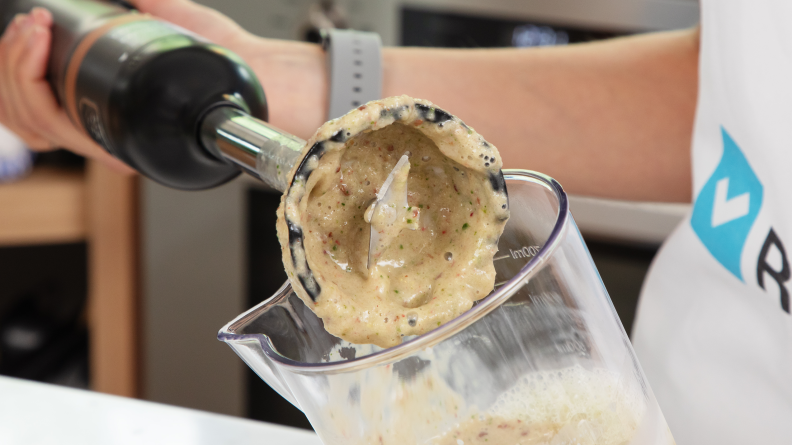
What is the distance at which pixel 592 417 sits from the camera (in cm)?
33

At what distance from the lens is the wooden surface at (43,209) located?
1274 millimetres

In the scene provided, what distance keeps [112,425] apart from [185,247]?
1.05 metres

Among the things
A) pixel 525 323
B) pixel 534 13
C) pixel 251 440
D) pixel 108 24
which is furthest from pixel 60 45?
pixel 534 13

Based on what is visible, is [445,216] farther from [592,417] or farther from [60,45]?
[60,45]

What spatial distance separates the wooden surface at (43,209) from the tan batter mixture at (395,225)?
3.62 ft

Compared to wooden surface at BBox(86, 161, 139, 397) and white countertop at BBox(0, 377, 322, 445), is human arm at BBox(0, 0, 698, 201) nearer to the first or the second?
white countertop at BBox(0, 377, 322, 445)

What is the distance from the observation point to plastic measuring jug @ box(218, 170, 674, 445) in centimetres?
30

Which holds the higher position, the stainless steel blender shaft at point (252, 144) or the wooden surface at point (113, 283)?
the stainless steel blender shaft at point (252, 144)

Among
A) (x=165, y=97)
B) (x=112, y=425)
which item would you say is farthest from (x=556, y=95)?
(x=112, y=425)

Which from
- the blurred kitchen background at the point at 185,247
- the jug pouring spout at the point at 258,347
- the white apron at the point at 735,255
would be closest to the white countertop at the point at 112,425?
the jug pouring spout at the point at 258,347

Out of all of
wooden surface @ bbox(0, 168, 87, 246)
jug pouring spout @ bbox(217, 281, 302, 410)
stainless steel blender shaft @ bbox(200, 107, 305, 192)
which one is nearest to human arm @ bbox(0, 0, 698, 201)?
stainless steel blender shaft @ bbox(200, 107, 305, 192)

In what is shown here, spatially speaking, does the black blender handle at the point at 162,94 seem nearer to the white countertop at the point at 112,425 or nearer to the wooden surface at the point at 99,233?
the white countertop at the point at 112,425

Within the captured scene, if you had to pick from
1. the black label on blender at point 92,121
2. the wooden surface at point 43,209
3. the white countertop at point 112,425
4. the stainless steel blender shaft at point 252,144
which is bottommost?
the wooden surface at point 43,209

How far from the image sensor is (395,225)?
0.35 metres
